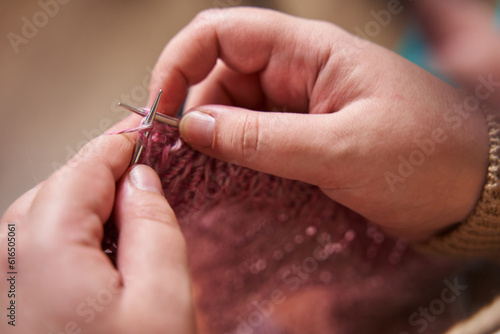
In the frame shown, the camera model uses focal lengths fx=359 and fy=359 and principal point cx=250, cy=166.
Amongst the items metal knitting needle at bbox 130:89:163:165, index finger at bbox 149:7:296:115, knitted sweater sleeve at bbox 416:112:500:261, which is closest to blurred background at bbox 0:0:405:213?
index finger at bbox 149:7:296:115

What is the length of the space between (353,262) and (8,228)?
0.66 metres

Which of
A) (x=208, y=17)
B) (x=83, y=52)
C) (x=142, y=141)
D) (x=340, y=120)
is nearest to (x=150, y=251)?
(x=142, y=141)

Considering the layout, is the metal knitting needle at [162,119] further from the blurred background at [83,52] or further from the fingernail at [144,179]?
the blurred background at [83,52]

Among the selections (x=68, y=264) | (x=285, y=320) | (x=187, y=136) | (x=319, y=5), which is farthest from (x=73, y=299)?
(x=319, y=5)

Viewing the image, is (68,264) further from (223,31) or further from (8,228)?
(223,31)

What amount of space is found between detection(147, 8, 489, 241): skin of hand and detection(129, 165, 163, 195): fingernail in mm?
90

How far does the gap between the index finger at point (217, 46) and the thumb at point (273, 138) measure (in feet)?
0.45

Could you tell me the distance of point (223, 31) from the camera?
0.61 metres

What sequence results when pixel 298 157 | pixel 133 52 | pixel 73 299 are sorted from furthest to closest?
pixel 133 52, pixel 298 157, pixel 73 299

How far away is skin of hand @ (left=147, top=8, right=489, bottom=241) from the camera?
515mm

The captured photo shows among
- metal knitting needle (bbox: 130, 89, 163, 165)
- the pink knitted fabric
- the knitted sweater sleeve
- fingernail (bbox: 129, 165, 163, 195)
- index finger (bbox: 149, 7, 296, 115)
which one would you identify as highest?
index finger (bbox: 149, 7, 296, 115)

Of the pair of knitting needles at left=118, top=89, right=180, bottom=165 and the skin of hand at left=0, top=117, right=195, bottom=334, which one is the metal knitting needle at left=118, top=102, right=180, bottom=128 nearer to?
the pair of knitting needles at left=118, top=89, right=180, bottom=165

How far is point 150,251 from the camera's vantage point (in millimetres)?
377

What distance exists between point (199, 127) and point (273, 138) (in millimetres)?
→ 110
